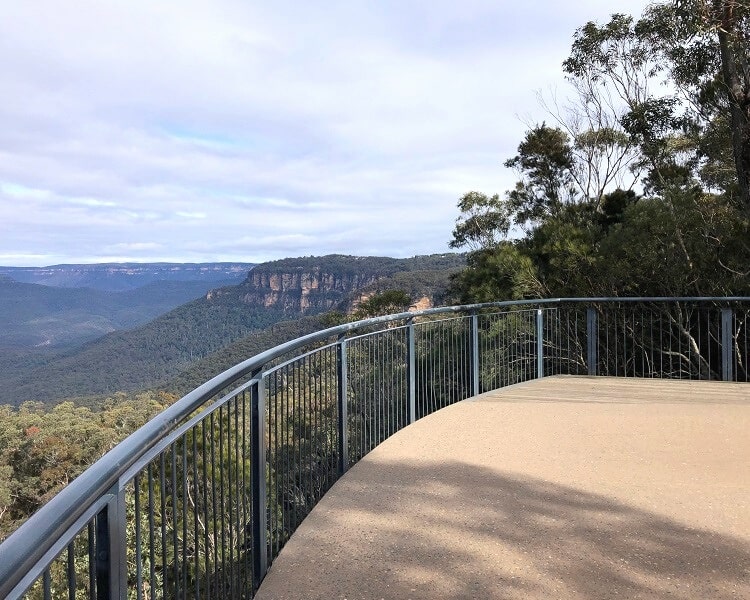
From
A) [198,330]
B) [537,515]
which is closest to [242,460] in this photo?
[537,515]

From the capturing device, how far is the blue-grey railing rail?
1182 mm

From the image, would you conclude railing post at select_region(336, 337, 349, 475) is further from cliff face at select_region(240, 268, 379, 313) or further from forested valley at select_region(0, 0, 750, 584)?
cliff face at select_region(240, 268, 379, 313)

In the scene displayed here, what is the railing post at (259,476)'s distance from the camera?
2.79m

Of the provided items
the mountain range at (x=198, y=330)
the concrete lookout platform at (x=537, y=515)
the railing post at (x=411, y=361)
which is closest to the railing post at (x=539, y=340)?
the concrete lookout platform at (x=537, y=515)

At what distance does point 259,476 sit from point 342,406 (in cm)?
147

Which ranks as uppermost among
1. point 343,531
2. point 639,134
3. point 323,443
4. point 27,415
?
point 639,134

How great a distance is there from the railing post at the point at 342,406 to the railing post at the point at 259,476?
1410mm

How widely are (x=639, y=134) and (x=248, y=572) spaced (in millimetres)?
16979

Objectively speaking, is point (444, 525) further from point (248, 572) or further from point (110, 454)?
point (110, 454)

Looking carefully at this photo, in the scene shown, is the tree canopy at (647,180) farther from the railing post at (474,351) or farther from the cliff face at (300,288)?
the cliff face at (300,288)

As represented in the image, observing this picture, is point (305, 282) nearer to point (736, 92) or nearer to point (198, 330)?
point (198, 330)

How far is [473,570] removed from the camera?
2.75 m

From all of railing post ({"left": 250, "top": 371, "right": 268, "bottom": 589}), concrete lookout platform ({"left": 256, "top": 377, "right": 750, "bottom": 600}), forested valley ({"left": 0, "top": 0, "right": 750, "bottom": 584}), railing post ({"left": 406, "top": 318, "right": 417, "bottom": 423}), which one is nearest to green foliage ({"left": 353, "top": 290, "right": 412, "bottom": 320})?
forested valley ({"left": 0, "top": 0, "right": 750, "bottom": 584})

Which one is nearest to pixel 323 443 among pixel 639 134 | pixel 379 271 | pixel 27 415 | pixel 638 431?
pixel 638 431
